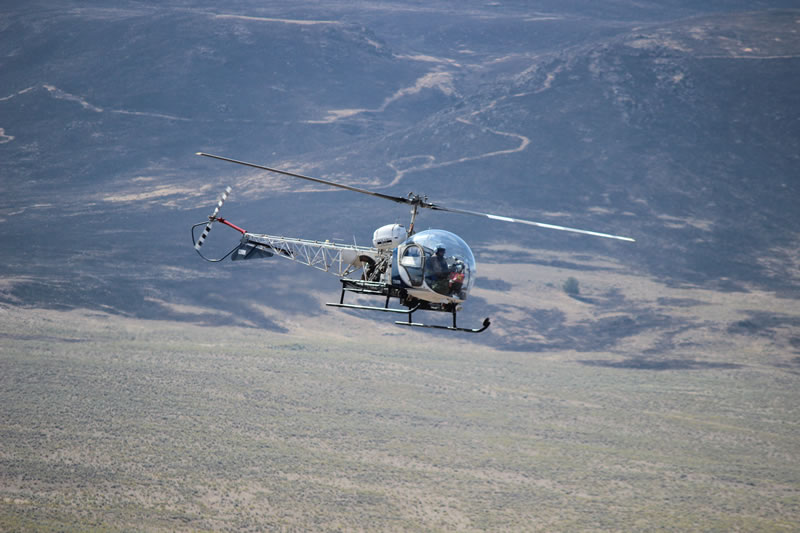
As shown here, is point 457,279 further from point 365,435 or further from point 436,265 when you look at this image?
point 365,435

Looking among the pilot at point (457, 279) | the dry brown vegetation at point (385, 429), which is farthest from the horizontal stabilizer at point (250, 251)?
the dry brown vegetation at point (385, 429)

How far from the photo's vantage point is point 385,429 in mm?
134875

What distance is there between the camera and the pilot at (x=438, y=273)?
31.0 metres

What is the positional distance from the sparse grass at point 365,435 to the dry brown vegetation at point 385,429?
38 centimetres

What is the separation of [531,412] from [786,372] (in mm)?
50515

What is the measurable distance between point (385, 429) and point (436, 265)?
106m

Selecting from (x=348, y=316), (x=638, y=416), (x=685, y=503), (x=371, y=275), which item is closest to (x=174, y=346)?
(x=348, y=316)

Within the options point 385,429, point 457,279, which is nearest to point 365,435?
point 385,429

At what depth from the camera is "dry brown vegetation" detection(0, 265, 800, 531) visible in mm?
107688

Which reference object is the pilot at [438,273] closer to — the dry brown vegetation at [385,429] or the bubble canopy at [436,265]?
the bubble canopy at [436,265]

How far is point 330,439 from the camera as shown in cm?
12788

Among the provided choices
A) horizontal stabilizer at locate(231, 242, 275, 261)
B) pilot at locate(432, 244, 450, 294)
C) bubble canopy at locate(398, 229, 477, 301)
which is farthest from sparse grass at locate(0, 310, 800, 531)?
pilot at locate(432, 244, 450, 294)

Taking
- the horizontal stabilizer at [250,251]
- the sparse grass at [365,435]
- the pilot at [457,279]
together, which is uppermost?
the pilot at [457,279]

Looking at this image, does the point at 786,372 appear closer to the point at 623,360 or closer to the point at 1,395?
the point at 623,360
